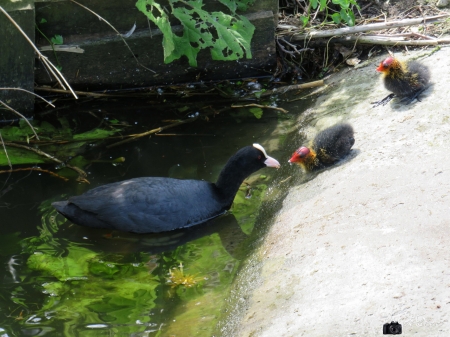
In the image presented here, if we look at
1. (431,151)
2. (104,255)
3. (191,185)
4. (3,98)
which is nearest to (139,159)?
(191,185)

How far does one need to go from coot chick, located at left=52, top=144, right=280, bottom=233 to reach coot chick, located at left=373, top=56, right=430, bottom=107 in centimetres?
113

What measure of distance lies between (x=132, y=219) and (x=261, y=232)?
1.00 m

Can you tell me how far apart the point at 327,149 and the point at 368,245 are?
5.11 ft

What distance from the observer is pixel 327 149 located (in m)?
4.60

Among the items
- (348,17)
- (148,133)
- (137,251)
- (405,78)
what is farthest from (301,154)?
(348,17)

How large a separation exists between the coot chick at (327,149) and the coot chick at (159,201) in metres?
0.37

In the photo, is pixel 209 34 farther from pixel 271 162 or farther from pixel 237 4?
pixel 271 162

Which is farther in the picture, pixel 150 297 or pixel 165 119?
pixel 165 119

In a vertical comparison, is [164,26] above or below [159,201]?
above

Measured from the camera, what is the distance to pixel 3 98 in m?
6.04

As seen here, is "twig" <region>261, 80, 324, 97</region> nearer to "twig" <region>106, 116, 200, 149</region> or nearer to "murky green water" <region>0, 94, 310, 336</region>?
"murky green water" <region>0, 94, 310, 336</region>

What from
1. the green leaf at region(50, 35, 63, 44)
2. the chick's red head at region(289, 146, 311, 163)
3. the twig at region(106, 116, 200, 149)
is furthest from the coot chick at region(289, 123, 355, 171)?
the green leaf at region(50, 35, 63, 44)

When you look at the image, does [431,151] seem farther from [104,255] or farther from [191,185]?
[104,255]

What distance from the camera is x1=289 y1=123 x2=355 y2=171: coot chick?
180 inches
